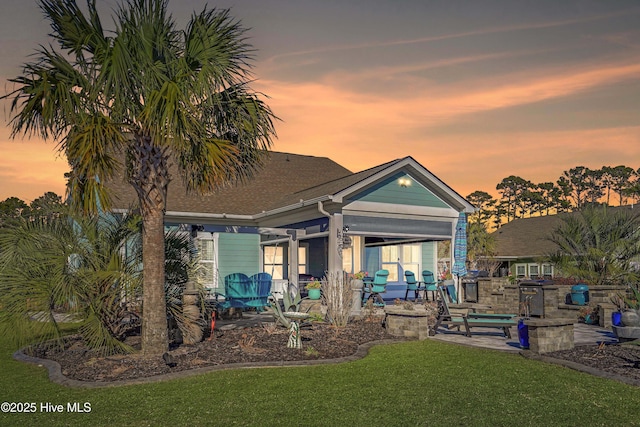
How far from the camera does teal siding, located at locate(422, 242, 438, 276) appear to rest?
71.6 feet

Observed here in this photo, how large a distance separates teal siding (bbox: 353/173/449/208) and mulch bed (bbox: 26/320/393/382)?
15.9 feet

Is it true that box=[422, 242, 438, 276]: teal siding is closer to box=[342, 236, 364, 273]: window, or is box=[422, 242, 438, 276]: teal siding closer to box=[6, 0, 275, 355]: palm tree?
box=[342, 236, 364, 273]: window

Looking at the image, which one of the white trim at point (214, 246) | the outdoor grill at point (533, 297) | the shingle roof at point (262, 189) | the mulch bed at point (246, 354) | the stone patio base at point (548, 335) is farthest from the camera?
the white trim at point (214, 246)

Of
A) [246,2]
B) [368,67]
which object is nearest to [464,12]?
[368,67]

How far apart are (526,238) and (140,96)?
31776 mm

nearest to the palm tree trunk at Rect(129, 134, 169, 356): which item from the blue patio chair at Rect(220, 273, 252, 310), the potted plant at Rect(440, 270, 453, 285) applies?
the blue patio chair at Rect(220, 273, 252, 310)

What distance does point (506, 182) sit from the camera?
252ft

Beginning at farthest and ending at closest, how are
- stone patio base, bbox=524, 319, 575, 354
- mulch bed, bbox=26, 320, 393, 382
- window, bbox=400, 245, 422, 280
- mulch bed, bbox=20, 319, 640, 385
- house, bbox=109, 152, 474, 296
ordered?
1. window, bbox=400, 245, 422, 280
2. house, bbox=109, 152, 474, 296
3. stone patio base, bbox=524, 319, 575, 354
4. mulch bed, bbox=26, 320, 393, 382
5. mulch bed, bbox=20, 319, 640, 385

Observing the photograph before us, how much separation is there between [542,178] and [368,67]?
222 feet

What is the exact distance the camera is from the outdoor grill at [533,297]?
1441cm

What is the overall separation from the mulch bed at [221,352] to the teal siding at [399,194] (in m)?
4.86

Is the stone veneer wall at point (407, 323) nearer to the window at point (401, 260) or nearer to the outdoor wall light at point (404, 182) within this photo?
the outdoor wall light at point (404, 182)

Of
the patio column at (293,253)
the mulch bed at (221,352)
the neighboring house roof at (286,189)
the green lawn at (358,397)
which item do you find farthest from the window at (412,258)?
the green lawn at (358,397)

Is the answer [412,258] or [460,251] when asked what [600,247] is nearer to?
[460,251]
